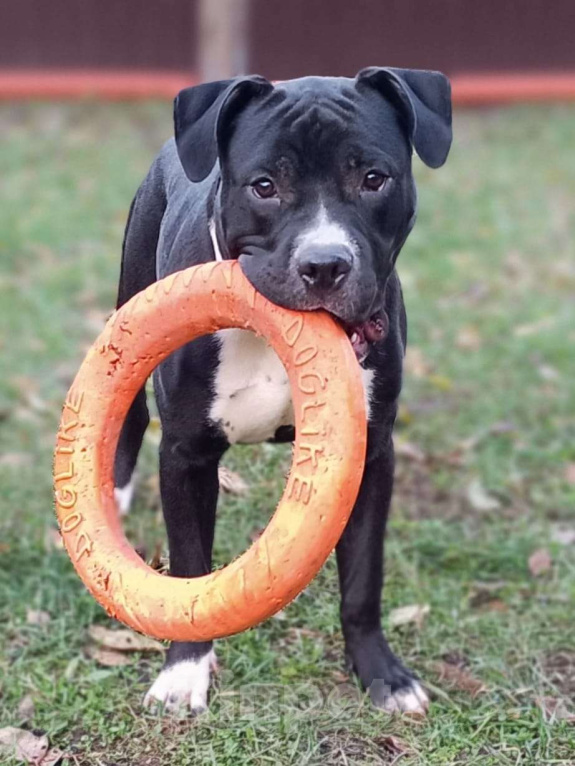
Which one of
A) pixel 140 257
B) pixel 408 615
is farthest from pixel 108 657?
pixel 140 257

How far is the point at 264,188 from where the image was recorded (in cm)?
292

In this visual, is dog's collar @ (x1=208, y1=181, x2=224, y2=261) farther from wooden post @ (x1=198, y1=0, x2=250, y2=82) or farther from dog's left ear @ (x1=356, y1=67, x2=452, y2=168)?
wooden post @ (x1=198, y1=0, x2=250, y2=82)

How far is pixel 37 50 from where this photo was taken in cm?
1190

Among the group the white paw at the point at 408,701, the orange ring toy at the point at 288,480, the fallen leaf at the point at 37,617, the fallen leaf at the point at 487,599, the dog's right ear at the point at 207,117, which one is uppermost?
the dog's right ear at the point at 207,117

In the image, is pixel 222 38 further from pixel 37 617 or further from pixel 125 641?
pixel 125 641

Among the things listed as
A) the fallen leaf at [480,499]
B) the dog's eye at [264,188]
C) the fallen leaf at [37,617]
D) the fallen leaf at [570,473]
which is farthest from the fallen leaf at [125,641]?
the fallen leaf at [570,473]

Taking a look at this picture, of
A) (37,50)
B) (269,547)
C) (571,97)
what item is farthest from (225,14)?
(269,547)

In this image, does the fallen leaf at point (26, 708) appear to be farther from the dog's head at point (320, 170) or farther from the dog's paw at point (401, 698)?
the dog's head at point (320, 170)

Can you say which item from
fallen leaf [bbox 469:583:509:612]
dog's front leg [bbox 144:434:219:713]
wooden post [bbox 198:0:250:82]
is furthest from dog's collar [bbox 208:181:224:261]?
wooden post [bbox 198:0:250:82]

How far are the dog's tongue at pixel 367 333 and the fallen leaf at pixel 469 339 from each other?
3.43 m

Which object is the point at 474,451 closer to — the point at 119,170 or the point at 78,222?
the point at 78,222

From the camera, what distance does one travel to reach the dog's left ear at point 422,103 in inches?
118

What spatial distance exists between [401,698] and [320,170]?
1464mm

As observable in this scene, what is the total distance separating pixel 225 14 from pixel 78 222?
8.93 feet
